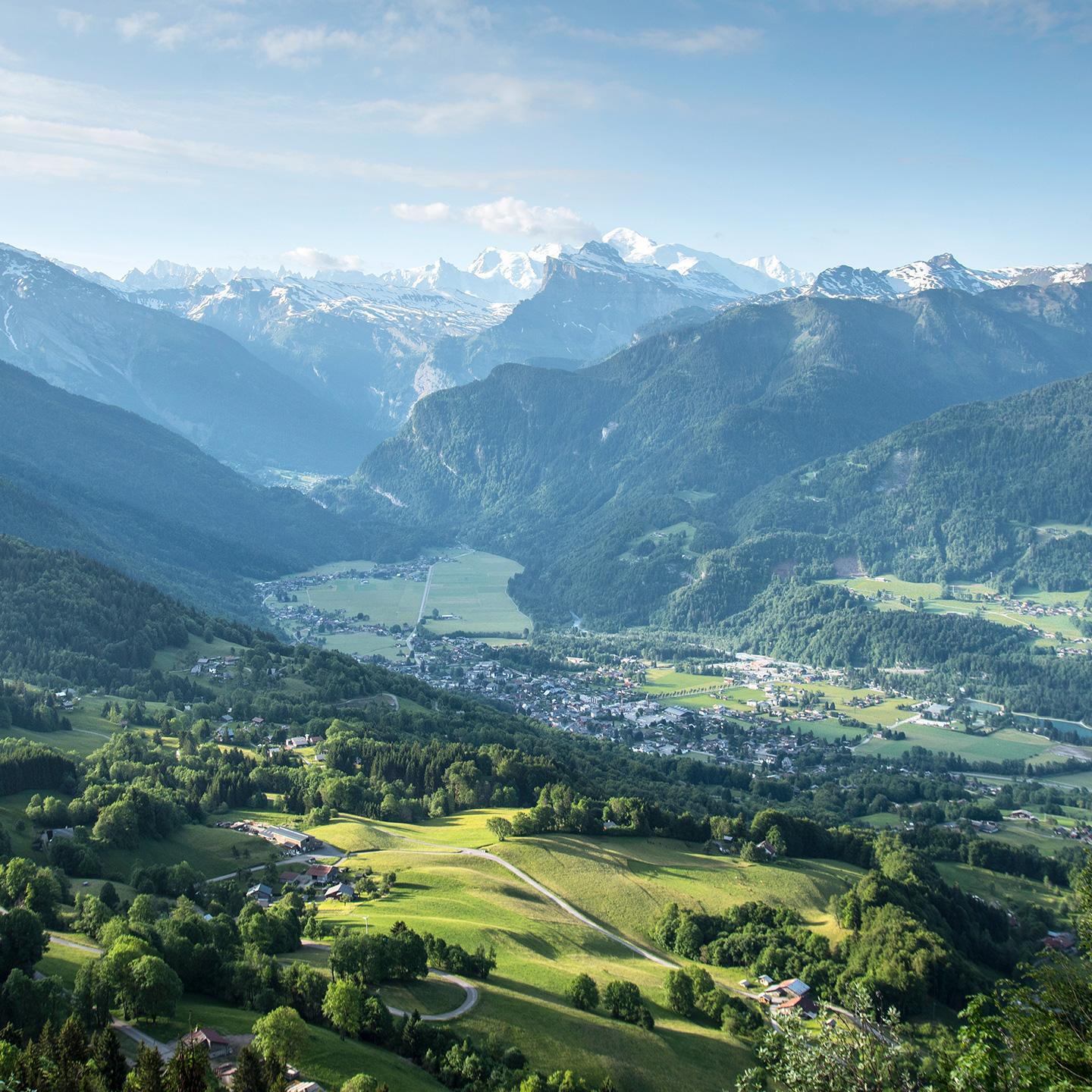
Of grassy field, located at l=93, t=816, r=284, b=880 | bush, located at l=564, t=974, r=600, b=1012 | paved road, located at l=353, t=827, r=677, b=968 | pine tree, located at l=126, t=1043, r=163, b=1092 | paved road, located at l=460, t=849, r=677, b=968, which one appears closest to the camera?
pine tree, located at l=126, t=1043, r=163, b=1092

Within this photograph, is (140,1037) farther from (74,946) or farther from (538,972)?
(538,972)

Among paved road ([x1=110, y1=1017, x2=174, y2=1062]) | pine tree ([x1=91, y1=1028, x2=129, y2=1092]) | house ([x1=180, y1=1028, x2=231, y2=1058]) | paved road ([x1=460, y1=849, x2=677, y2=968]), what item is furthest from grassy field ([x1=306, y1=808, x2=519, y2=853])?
pine tree ([x1=91, y1=1028, x2=129, y2=1092])

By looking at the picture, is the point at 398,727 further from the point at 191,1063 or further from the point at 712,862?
the point at 191,1063

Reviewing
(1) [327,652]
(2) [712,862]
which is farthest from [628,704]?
(2) [712,862]

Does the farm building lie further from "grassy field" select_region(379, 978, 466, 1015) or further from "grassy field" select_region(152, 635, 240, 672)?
"grassy field" select_region(152, 635, 240, 672)

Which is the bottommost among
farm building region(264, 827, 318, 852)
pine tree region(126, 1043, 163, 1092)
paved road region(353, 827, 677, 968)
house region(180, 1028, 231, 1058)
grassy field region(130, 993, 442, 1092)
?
farm building region(264, 827, 318, 852)

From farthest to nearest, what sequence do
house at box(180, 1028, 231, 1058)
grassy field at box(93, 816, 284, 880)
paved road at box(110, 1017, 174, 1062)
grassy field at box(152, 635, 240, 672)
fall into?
grassy field at box(152, 635, 240, 672)
grassy field at box(93, 816, 284, 880)
paved road at box(110, 1017, 174, 1062)
house at box(180, 1028, 231, 1058)

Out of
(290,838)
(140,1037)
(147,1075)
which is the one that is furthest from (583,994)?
(290,838)
